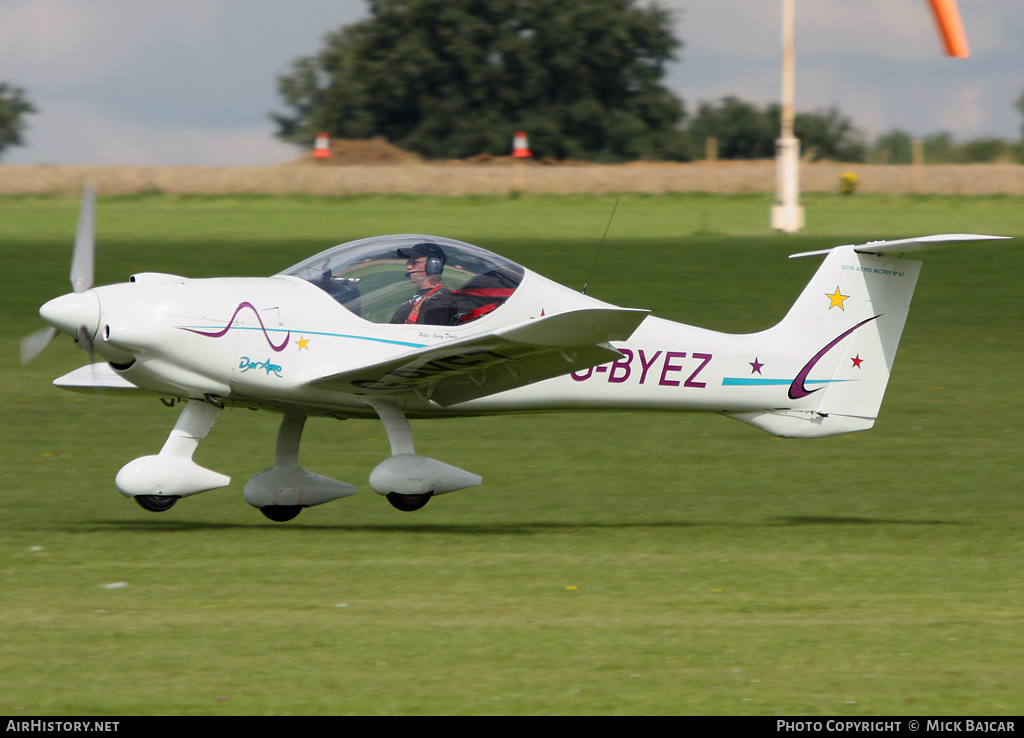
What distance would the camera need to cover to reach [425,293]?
33.0ft

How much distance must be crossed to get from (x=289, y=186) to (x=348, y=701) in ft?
130

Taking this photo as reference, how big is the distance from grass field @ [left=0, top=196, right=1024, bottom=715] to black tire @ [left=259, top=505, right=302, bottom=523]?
0.16 m

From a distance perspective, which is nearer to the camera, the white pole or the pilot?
the pilot

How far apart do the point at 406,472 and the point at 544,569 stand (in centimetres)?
167

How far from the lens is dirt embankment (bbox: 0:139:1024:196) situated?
4234 cm

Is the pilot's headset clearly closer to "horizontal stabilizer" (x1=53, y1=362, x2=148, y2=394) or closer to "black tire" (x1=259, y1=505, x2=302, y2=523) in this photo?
"black tire" (x1=259, y1=505, x2=302, y2=523)

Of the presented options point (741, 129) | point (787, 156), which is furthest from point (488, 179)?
point (741, 129)

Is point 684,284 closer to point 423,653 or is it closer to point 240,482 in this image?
point 240,482

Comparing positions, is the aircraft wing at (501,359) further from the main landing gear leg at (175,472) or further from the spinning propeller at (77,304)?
the spinning propeller at (77,304)

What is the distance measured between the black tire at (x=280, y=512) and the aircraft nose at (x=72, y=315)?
6.87 ft

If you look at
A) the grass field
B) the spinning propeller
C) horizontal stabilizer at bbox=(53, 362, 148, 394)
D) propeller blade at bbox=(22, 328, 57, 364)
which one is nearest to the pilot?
the grass field

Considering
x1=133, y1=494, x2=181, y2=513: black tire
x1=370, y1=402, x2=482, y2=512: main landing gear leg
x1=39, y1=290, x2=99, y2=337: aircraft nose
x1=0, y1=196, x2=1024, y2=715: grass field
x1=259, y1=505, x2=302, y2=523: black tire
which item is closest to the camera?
x1=0, y1=196, x2=1024, y2=715: grass field

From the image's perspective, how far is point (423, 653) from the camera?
6.38 meters

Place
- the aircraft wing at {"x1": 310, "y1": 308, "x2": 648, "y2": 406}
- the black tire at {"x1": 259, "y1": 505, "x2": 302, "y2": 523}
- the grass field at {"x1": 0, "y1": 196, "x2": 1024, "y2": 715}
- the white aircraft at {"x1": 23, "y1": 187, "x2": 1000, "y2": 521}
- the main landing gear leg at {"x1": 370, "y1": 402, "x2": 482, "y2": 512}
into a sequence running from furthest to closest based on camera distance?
the black tire at {"x1": 259, "y1": 505, "x2": 302, "y2": 523}
the main landing gear leg at {"x1": 370, "y1": 402, "x2": 482, "y2": 512}
the white aircraft at {"x1": 23, "y1": 187, "x2": 1000, "y2": 521}
the aircraft wing at {"x1": 310, "y1": 308, "x2": 648, "y2": 406}
the grass field at {"x1": 0, "y1": 196, "x2": 1024, "y2": 715}
